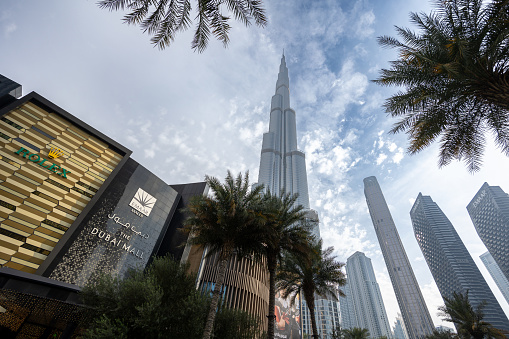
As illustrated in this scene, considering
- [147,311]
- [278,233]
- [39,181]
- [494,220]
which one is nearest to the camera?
[147,311]

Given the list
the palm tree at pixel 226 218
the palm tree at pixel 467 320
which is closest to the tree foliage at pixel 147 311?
the palm tree at pixel 226 218

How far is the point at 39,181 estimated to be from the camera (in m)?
21.5

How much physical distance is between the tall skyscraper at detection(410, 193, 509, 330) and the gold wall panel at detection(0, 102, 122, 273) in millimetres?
200541

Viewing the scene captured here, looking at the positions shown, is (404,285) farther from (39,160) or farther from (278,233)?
(39,160)

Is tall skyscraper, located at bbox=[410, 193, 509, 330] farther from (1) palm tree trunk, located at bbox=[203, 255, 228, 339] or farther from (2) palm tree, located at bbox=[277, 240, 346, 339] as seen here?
(1) palm tree trunk, located at bbox=[203, 255, 228, 339]

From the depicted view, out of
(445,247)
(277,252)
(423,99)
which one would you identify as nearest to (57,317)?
(277,252)

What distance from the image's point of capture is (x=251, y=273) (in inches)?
1344

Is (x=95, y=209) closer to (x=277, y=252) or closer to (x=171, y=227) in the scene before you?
(x=171, y=227)

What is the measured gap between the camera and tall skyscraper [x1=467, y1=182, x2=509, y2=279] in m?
142

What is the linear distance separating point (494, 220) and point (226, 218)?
695ft

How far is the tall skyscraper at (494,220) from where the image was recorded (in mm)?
141750

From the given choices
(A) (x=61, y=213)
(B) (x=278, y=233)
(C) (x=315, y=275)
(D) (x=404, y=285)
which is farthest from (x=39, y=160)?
(D) (x=404, y=285)

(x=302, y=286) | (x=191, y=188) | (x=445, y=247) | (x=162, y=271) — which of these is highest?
(x=445, y=247)

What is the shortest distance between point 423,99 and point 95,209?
2948 centimetres
